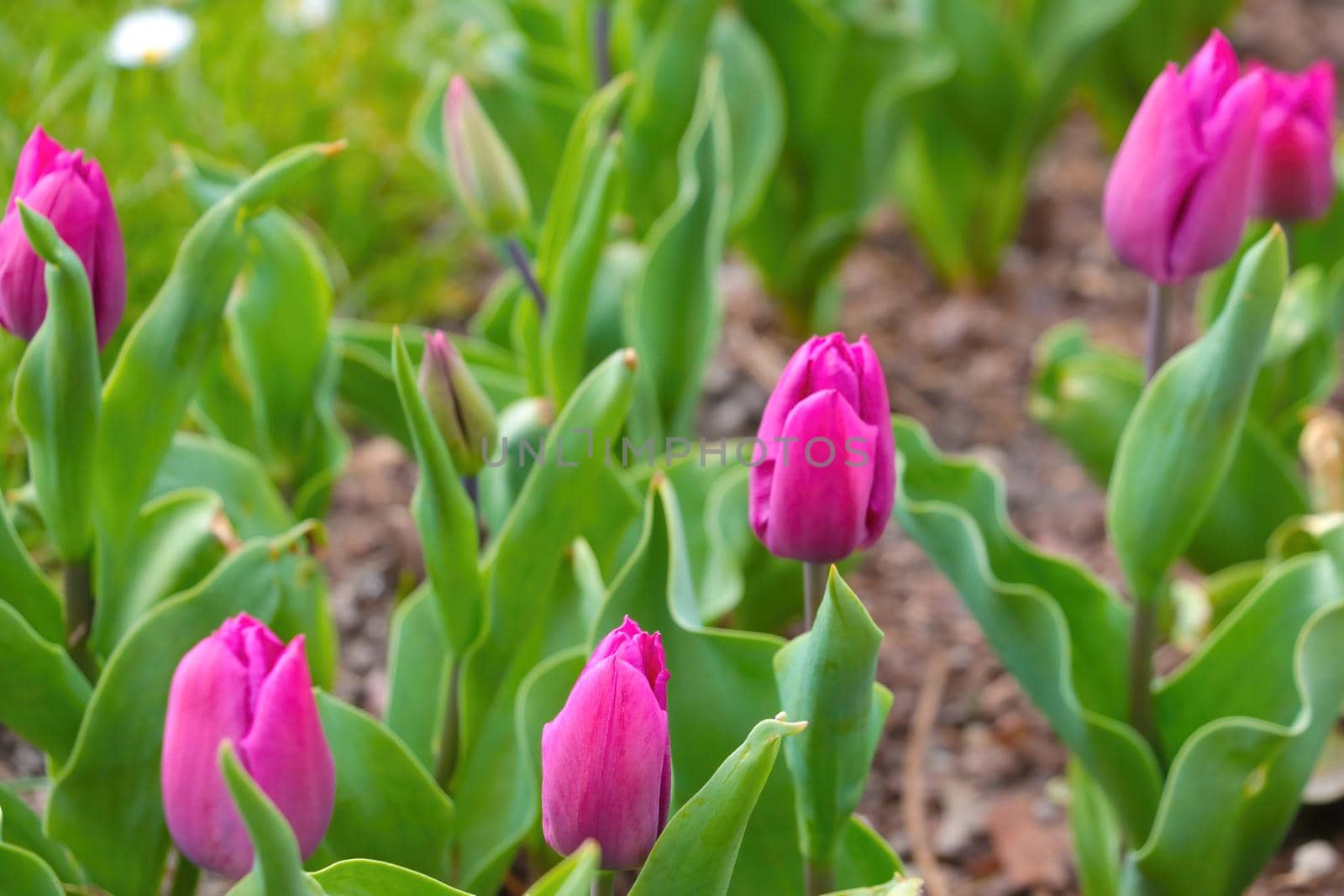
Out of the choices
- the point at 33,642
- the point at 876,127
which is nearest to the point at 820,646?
the point at 33,642

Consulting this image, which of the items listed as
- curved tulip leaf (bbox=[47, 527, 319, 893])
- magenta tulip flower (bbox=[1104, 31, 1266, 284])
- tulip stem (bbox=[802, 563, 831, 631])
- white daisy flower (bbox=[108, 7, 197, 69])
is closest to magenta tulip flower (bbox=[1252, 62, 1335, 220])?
magenta tulip flower (bbox=[1104, 31, 1266, 284])

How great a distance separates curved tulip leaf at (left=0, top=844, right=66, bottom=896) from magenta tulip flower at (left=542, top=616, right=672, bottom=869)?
0.30 m

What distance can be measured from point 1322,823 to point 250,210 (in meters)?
1.07

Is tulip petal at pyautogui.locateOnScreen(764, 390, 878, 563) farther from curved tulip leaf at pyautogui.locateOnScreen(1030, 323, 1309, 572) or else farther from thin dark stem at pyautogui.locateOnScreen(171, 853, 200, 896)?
curved tulip leaf at pyautogui.locateOnScreen(1030, 323, 1309, 572)

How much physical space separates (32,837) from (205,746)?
37cm

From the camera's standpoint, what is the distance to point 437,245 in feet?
7.14

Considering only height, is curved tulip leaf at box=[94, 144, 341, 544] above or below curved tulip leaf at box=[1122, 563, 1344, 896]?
above

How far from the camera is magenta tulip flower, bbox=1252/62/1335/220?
1197 mm

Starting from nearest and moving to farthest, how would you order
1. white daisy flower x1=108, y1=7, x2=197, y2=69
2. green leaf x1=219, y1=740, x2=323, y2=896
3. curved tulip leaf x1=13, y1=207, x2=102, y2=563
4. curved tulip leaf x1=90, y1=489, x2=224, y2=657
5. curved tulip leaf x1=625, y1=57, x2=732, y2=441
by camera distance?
green leaf x1=219, y1=740, x2=323, y2=896, curved tulip leaf x1=13, y1=207, x2=102, y2=563, curved tulip leaf x1=90, y1=489, x2=224, y2=657, curved tulip leaf x1=625, y1=57, x2=732, y2=441, white daisy flower x1=108, y1=7, x2=197, y2=69

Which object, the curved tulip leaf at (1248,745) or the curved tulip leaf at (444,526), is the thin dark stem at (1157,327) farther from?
the curved tulip leaf at (444,526)

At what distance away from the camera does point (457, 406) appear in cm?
93

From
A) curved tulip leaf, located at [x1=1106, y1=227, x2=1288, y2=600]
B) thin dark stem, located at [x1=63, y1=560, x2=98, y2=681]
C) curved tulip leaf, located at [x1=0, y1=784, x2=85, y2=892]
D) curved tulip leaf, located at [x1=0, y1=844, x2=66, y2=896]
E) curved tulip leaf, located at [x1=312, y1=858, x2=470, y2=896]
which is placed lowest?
curved tulip leaf, located at [x1=0, y1=784, x2=85, y2=892]

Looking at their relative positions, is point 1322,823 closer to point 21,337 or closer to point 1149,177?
point 1149,177

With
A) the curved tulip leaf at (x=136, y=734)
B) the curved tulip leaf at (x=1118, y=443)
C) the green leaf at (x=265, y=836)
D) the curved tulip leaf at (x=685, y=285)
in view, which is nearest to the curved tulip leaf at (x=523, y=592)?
the curved tulip leaf at (x=136, y=734)
